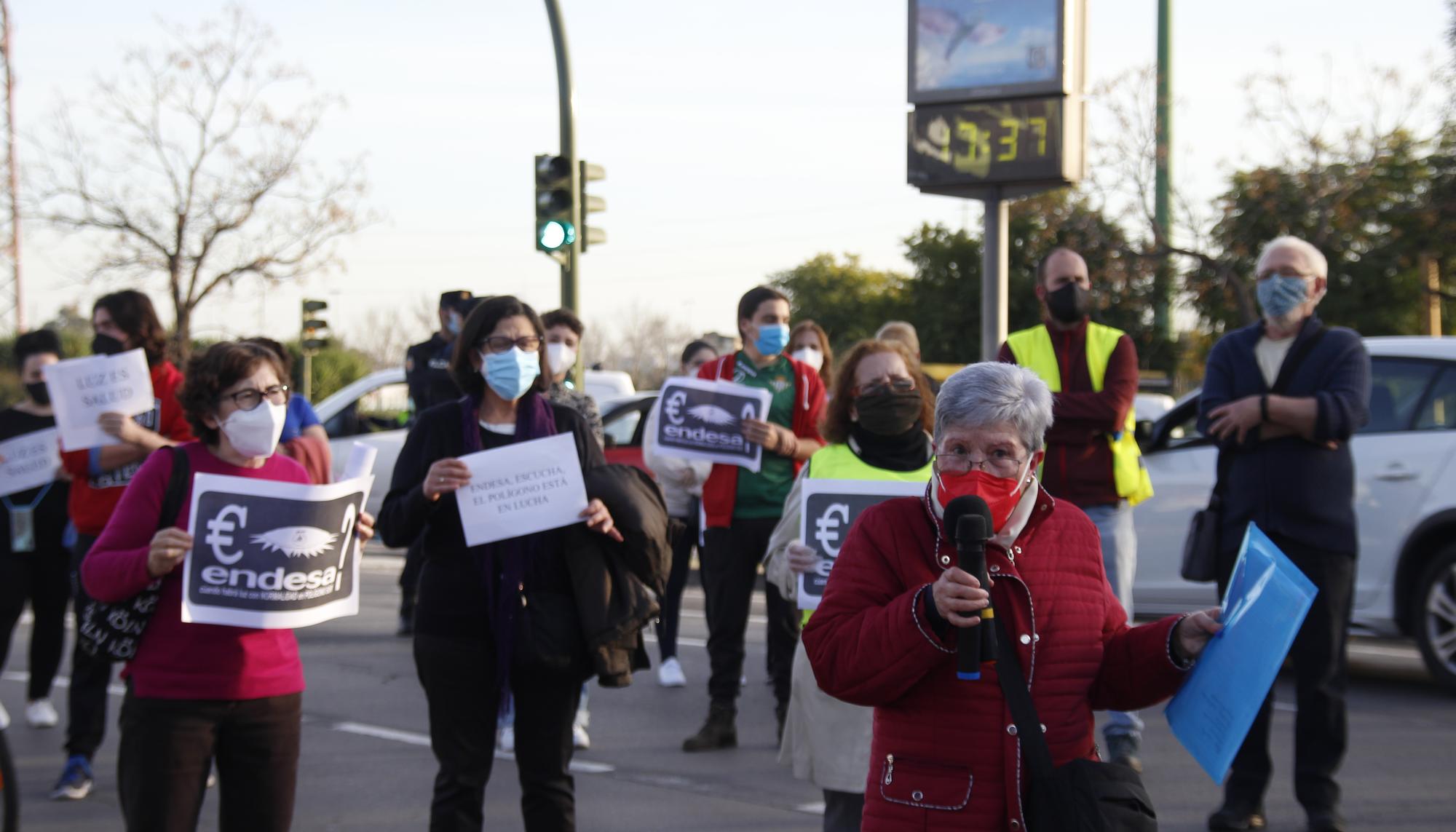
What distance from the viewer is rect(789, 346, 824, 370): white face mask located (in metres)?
9.57

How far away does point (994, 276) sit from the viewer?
299 inches

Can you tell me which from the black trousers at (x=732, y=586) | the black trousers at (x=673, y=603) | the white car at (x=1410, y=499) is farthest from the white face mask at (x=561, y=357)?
the white car at (x=1410, y=499)

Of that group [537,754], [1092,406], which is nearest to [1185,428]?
[1092,406]

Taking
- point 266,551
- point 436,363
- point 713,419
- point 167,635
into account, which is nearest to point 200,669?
point 167,635

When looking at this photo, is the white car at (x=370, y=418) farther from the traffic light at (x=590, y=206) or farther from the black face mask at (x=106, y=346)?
the black face mask at (x=106, y=346)

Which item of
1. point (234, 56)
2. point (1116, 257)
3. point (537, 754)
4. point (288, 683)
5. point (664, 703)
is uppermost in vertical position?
point (234, 56)

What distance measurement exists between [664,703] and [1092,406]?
366 centimetres

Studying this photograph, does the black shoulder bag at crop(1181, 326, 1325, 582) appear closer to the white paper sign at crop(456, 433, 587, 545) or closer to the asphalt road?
the asphalt road

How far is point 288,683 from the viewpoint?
4.35 meters

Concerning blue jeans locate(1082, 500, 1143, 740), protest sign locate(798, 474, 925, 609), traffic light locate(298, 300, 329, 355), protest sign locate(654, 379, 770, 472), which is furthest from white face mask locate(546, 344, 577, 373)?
traffic light locate(298, 300, 329, 355)

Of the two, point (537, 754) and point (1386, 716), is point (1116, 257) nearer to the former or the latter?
point (1386, 716)

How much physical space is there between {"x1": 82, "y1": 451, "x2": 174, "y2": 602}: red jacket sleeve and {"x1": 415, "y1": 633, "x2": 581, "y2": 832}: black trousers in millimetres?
877

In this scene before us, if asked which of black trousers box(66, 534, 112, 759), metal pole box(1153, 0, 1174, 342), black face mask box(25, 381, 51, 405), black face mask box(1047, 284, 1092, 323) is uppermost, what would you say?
metal pole box(1153, 0, 1174, 342)

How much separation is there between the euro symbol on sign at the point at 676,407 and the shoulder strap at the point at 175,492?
3550 mm
